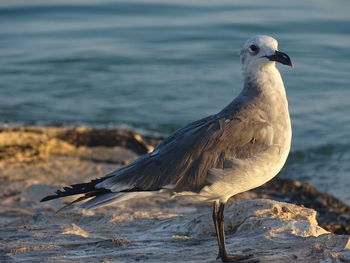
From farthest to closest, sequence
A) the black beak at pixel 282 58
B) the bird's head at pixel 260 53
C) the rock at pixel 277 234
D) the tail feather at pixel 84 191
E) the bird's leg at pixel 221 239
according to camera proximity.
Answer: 1. the bird's head at pixel 260 53
2. the black beak at pixel 282 58
3. the bird's leg at pixel 221 239
4. the tail feather at pixel 84 191
5. the rock at pixel 277 234

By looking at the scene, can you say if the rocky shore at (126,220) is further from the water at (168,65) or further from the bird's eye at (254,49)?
the water at (168,65)

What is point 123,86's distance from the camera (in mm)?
13820

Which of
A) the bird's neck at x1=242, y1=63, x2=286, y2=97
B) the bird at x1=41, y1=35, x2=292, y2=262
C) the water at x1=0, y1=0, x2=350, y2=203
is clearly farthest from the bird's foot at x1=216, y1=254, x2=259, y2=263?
the water at x1=0, y1=0, x2=350, y2=203

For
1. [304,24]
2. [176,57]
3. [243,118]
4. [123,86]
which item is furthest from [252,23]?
[243,118]

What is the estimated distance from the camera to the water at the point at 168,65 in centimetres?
1198

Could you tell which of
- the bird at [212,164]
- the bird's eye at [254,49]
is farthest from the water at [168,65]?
the bird at [212,164]

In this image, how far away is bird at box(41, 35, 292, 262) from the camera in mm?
5367

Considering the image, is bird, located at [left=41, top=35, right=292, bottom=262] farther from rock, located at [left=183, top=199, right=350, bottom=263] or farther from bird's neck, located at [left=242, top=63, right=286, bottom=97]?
rock, located at [left=183, top=199, right=350, bottom=263]

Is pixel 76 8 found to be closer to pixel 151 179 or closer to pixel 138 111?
pixel 138 111

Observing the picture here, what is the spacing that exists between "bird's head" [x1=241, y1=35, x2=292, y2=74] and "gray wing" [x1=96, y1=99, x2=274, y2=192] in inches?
17.5

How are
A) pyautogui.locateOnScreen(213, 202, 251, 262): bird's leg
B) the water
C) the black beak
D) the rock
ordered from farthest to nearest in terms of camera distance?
the water, the black beak, pyautogui.locateOnScreen(213, 202, 251, 262): bird's leg, the rock

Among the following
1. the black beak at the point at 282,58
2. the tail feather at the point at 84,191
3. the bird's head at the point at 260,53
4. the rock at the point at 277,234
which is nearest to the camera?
the rock at the point at 277,234

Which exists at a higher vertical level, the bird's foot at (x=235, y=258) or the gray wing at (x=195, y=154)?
the gray wing at (x=195, y=154)

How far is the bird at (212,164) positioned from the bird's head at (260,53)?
0.32 feet
